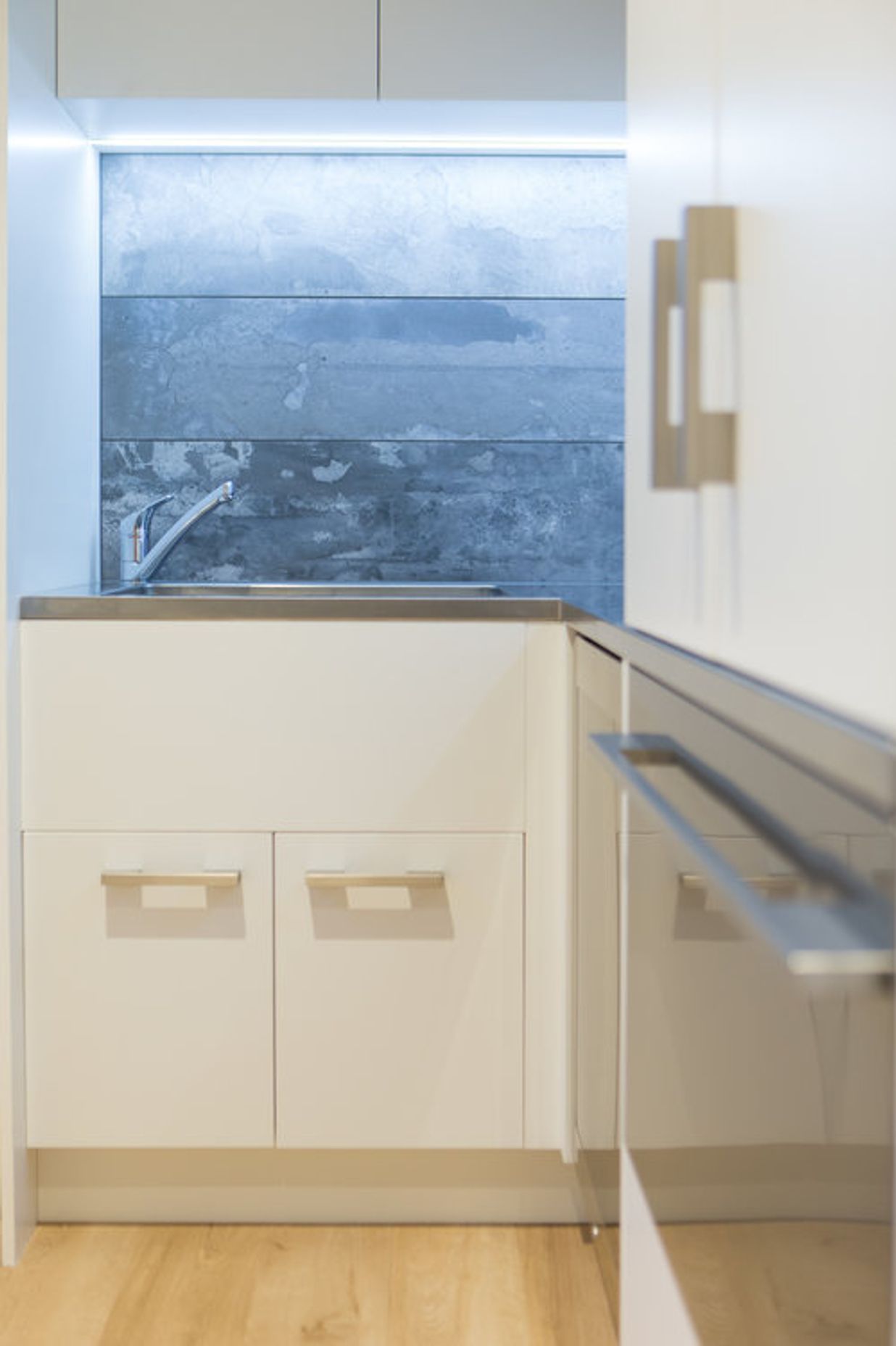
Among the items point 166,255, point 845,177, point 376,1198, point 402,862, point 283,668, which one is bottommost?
point 376,1198

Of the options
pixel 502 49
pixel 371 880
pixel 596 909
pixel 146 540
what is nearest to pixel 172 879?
pixel 371 880

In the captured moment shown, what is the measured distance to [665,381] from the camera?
4.16 feet

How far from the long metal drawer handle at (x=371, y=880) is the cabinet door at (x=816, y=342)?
1.30 metres

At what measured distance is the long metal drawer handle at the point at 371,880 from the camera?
2.28m

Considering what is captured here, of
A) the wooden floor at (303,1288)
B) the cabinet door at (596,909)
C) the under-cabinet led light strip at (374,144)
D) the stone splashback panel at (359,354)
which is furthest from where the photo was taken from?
the stone splashback panel at (359,354)

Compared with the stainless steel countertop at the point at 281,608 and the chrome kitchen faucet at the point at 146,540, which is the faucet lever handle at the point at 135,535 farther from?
the stainless steel countertop at the point at 281,608

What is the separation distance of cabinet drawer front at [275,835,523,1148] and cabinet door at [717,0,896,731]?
133 cm

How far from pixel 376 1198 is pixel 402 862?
1.73 ft

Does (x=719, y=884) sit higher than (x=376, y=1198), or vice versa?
(x=719, y=884)

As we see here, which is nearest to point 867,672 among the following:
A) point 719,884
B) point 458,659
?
point 719,884

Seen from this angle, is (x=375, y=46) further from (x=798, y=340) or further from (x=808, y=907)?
(x=808, y=907)

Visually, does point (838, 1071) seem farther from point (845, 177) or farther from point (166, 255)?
point (166, 255)

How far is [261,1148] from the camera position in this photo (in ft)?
7.84

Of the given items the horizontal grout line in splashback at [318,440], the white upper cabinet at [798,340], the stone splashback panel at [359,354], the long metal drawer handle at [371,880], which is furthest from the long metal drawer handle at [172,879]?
the white upper cabinet at [798,340]
